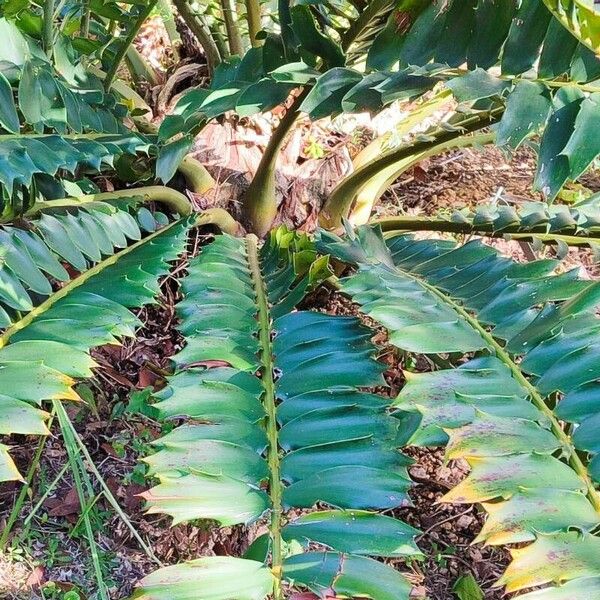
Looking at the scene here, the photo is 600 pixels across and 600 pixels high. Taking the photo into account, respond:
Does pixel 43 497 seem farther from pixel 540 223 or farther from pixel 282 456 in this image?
pixel 540 223

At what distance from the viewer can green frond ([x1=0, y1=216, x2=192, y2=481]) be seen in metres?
0.53

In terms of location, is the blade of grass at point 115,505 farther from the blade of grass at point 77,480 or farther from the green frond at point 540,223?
the green frond at point 540,223

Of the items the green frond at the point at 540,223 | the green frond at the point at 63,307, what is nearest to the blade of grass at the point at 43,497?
the green frond at the point at 63,307

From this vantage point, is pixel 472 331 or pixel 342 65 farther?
pixel 342 65

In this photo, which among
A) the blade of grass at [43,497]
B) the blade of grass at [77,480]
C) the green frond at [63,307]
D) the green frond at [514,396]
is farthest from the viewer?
the blade of grass at [43,497]

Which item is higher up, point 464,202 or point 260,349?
point 464,202

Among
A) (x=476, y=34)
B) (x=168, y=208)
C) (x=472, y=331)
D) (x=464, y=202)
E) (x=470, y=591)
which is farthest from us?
(x=464, y=202)

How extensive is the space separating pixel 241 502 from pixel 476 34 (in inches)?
23.8

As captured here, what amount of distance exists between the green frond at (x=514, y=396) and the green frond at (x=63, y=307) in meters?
0.26

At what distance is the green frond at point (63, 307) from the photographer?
1.74 feet

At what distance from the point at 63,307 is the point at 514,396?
48cm

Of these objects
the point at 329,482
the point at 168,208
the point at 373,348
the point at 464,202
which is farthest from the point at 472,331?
the point at 464,202

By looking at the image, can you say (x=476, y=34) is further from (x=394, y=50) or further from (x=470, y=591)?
(x=470, y=591)

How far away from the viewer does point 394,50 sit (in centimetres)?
81
